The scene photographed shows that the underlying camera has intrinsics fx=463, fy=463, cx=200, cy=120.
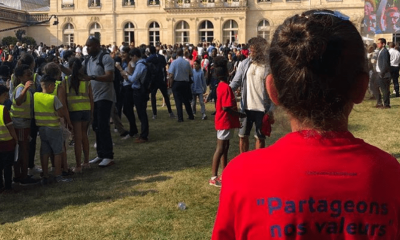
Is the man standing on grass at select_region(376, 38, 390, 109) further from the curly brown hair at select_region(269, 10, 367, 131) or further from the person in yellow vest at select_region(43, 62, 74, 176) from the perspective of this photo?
the curly brown hair at select_region(269, 10, 367, 131)

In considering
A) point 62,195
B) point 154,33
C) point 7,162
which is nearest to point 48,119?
point 7,162

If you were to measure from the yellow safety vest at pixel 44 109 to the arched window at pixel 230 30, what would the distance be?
34655 mm

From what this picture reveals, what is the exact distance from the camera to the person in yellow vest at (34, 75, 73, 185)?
20.5 ft

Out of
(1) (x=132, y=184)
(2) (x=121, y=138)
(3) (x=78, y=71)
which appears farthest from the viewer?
(2) (x=121, y=138)

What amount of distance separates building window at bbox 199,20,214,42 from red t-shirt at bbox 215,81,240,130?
35.3m

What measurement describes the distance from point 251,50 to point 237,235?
4.46 meters

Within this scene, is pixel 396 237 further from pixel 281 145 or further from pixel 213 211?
pixel 213 211

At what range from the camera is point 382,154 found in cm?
130

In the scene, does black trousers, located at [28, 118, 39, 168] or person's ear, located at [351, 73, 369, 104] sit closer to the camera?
person's ear, located at [351, 73, 369, 104]

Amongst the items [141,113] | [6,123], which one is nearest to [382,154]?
[6,123]

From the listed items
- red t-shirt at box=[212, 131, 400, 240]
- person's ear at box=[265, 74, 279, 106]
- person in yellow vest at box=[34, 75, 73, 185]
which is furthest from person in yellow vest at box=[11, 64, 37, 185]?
red t-shirt at box=[212, 131, 400, 240]

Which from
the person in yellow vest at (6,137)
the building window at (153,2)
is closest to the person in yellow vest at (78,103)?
the person in yellow vest at (6,137)

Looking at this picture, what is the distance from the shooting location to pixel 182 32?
134ft

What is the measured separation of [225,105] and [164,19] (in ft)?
122
